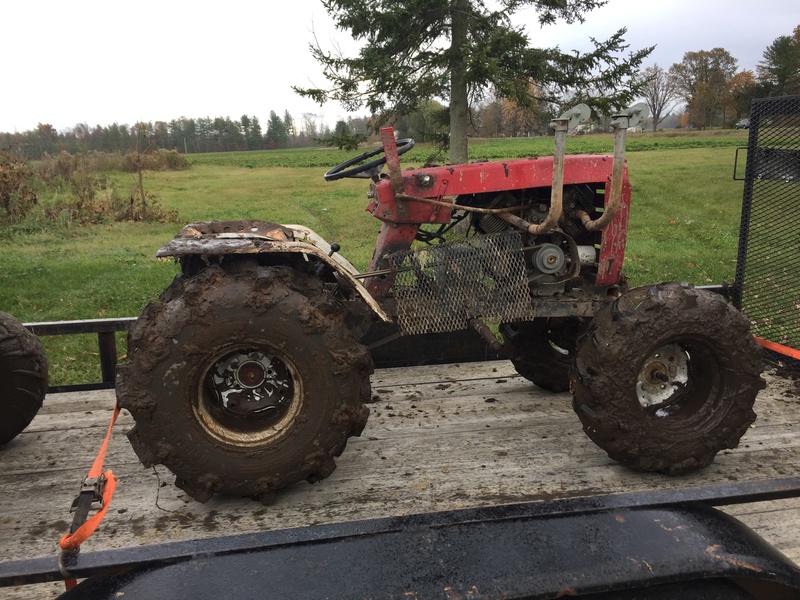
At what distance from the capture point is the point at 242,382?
2596 millimetres

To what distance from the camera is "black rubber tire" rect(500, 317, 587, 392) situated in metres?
3.67

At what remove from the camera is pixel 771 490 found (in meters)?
1.50

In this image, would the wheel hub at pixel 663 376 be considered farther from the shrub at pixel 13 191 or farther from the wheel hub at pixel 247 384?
the shrub at pixel 13 191

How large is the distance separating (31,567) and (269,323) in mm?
1253

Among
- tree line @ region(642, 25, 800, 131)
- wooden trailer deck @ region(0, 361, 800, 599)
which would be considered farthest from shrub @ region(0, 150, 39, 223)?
tree line @ region(642, 25, 800, 131)

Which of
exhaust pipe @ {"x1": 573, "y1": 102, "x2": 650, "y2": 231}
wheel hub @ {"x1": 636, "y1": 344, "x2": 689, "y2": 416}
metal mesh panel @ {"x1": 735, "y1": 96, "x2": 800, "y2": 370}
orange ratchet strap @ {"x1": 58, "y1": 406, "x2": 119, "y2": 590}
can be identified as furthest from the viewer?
metal mesh panel @ {"x1": 735, "y1": 96, "x2": 800, "y2": 370}

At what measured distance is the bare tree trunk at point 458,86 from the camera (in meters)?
9.82

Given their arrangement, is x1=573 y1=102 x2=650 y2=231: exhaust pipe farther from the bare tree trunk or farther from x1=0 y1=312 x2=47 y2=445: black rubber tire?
the bare tree trunk

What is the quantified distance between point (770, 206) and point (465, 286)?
2.37 meters

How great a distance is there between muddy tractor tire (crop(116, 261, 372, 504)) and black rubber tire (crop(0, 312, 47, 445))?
89cm

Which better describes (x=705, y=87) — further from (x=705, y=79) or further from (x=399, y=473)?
(x=399, y=473)

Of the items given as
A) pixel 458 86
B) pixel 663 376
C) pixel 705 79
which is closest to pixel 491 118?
pixel 458 86

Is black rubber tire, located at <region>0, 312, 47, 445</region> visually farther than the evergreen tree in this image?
No

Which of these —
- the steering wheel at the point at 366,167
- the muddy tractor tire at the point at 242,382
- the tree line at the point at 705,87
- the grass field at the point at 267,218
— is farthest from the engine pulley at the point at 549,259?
the tree line at the point at 705,87
